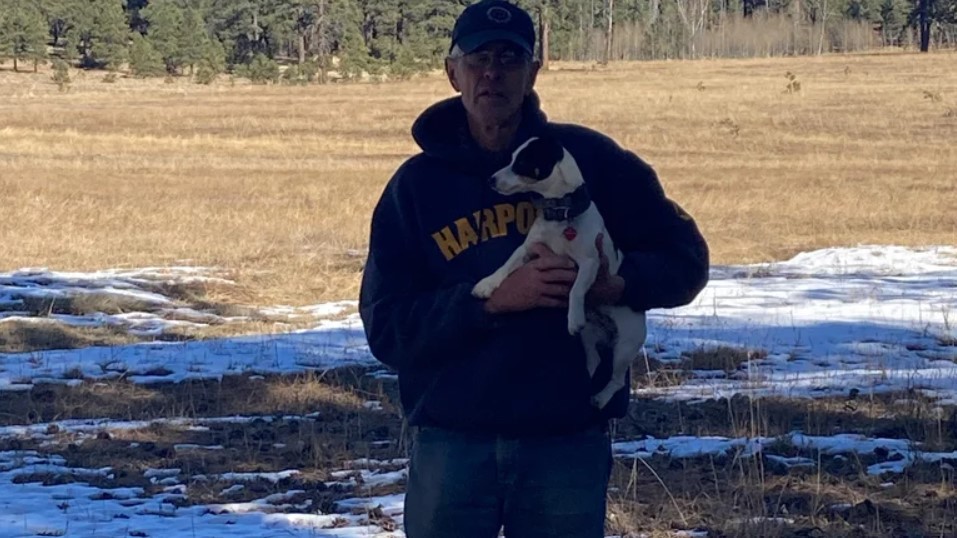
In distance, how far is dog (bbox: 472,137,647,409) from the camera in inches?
125

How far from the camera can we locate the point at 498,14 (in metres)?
3.37

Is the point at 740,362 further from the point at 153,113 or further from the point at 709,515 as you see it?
the point at 153,113

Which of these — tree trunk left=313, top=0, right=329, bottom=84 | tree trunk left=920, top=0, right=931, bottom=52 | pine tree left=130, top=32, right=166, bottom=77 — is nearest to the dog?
pine tree left=130, top=32, right=166, bottom=77

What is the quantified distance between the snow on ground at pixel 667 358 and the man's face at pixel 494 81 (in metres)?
2.67

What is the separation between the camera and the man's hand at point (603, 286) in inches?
127

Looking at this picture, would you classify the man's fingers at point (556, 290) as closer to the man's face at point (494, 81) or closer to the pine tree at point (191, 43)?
the man's face at point (494, 81)

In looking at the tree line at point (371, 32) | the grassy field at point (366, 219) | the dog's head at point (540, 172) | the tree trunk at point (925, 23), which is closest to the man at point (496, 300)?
the dog's head at point (540, 172)

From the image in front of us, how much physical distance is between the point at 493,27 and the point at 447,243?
0.48 metres

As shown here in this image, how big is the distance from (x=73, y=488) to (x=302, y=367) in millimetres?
3024

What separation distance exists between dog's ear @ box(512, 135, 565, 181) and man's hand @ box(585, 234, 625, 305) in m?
0.20

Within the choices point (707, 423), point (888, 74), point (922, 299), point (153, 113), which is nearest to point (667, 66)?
point (888, 74)

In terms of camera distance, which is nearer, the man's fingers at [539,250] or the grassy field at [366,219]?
the man's fingers at [539,250]

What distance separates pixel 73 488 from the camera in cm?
656

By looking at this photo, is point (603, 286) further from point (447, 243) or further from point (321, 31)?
point (321, 31)
